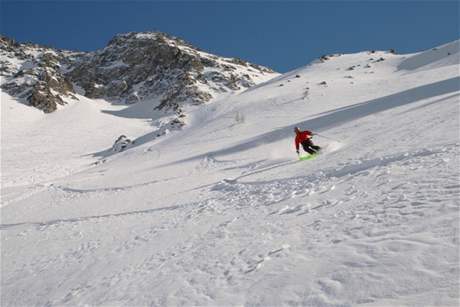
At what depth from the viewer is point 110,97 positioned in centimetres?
8981

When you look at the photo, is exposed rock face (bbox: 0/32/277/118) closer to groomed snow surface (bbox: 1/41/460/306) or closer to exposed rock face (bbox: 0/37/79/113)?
exposed rock face (bbox: 0/37/79/113)

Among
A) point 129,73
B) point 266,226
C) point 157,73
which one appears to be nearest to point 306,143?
point 266,226

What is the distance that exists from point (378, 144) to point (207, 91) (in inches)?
2460

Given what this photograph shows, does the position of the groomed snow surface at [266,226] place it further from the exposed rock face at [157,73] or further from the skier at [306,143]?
the exposed rock face at [157,73]

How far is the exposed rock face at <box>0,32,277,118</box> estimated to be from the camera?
74062 mm

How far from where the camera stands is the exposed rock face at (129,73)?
243ft

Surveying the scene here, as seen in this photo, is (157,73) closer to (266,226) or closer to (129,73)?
(129,73)

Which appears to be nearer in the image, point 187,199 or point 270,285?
point 270,285

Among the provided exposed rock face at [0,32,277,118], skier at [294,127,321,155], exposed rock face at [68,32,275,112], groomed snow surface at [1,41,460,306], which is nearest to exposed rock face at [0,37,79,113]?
exposed rock face at [0,32,277,118]

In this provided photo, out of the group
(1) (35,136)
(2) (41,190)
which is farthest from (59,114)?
(2) (41,190)

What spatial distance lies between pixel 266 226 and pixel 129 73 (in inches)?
3796

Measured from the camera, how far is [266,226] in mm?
8195

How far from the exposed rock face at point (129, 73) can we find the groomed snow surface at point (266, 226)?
1750 inches

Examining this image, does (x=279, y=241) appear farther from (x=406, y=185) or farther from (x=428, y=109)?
(x=428, y=109)
